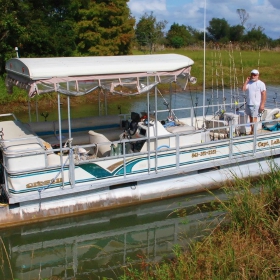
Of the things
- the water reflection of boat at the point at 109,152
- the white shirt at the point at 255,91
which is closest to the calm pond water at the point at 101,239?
the water reflection of boat at the point at 109,152

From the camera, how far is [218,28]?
73500mm

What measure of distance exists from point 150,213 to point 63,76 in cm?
339

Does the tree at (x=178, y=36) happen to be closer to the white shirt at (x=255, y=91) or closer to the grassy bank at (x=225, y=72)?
the grassy bank at (x=225, y=72)

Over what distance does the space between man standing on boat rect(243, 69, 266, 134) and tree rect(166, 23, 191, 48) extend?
132ft

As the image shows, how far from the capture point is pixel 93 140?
31.5 feet

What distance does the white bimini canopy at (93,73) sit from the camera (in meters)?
8.02

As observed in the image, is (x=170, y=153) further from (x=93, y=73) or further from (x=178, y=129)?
(x=93, y=73)

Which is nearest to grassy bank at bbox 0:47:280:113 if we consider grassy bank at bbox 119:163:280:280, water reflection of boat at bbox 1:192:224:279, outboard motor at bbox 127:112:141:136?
outboard motor at bbox 127:112:141:136

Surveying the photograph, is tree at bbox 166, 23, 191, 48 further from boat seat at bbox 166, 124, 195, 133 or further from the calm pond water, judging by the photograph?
the calm pond water

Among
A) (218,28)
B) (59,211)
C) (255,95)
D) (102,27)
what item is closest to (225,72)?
(102,27)

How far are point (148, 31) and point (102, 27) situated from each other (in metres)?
14.4

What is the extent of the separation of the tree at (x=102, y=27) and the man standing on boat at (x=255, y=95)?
64.7 ft

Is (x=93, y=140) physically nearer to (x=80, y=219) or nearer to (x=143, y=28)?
(x=80, y=219)

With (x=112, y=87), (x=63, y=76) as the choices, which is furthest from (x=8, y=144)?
(x=112, y=87)
